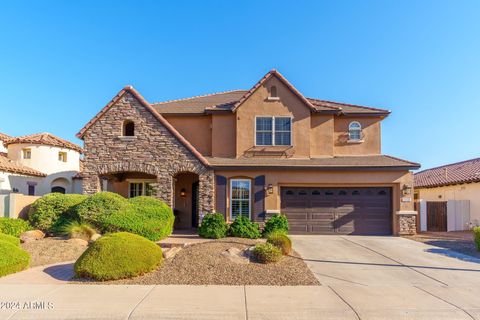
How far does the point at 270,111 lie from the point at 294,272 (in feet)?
34.0

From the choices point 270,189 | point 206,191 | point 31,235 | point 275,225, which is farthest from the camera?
point 270,189

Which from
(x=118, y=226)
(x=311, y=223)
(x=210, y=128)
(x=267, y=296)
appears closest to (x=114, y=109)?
(x=210, y=128)

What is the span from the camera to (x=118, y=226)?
42.5 ft

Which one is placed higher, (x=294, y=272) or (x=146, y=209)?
(x=146, y=209)

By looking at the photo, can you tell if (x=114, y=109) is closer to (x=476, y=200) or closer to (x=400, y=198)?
(x=400, y=198)

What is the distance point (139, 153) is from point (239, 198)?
219 inches

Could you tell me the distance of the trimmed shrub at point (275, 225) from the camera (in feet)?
49.0

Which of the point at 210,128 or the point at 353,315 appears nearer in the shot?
the point at 353,315

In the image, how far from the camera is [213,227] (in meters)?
14.5

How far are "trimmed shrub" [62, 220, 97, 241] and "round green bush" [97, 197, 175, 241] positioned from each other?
425 mm

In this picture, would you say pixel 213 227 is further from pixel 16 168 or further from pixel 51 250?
pixel 16 168

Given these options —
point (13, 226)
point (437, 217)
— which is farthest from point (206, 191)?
point (437, 217)

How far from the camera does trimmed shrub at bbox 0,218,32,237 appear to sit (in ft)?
43.7

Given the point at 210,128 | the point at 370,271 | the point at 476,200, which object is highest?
the point at 210,128
